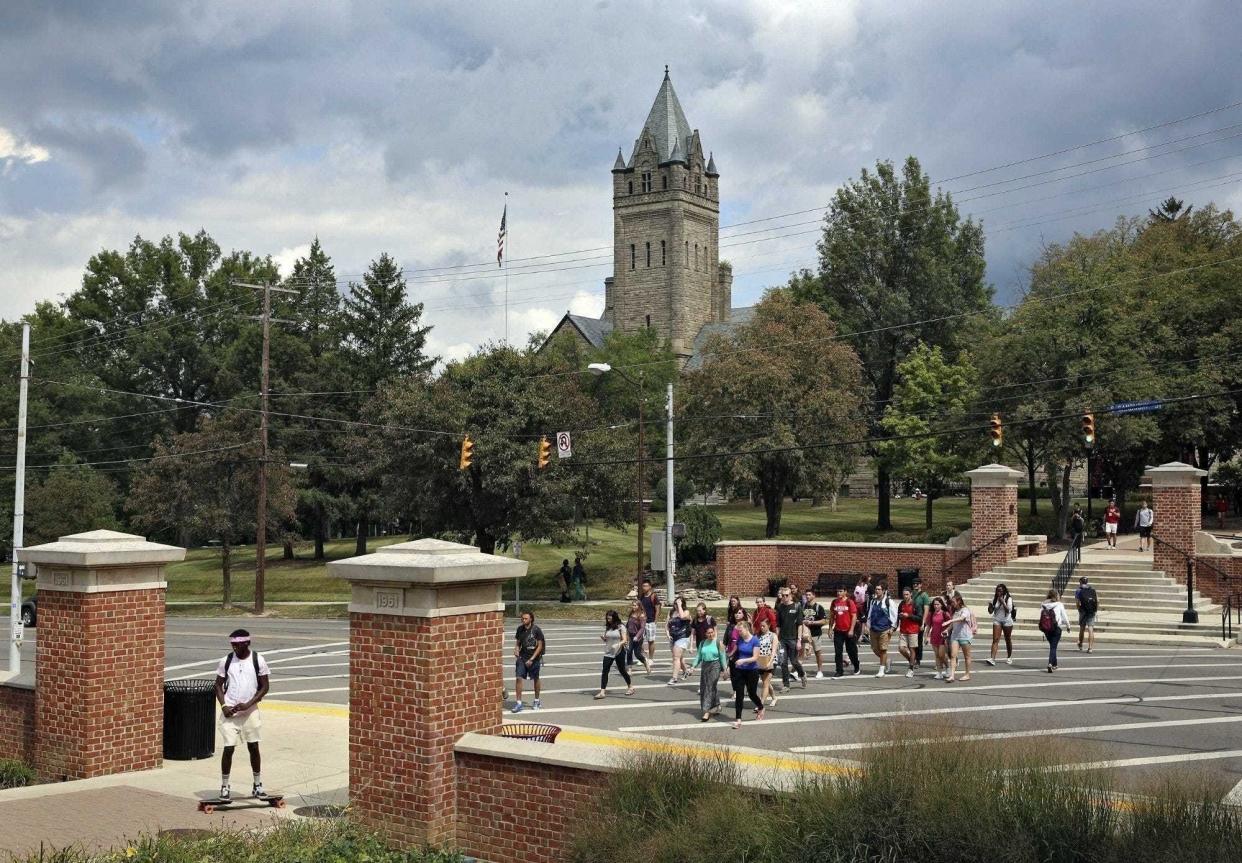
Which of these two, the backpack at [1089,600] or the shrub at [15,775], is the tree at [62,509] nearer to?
the shrub at [15,775]

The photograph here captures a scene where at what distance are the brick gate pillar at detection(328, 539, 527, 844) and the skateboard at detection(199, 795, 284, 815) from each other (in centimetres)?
168

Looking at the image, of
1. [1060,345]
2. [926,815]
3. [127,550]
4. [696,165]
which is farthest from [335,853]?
[696,165]

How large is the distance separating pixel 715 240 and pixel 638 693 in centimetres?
9649

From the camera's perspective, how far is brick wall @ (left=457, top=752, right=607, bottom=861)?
30.0 ft

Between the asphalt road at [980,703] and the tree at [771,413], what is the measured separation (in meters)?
22.7

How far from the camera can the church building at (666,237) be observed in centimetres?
10794

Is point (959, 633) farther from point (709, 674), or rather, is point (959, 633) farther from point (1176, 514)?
point (1176, 514)

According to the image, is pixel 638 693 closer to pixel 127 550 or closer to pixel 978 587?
pixel 127 550

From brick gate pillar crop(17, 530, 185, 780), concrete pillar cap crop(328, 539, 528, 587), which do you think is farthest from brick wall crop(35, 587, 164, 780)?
concrete pillar cap crop(328, 539, 528, 587)

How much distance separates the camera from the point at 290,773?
1366 centimetres

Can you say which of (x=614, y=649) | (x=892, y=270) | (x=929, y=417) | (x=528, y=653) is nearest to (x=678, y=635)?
(x=614, y=649)

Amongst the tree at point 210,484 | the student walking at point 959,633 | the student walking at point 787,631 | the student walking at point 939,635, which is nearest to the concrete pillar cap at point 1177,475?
the student walking at point 939,635

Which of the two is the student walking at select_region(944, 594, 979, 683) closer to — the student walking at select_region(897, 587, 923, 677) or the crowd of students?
the crowd of students

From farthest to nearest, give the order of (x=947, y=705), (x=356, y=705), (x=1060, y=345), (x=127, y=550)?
(x=1060, y=345) < (x=947, y=705) < (x=127, y=550) < (x=356, y=705)
